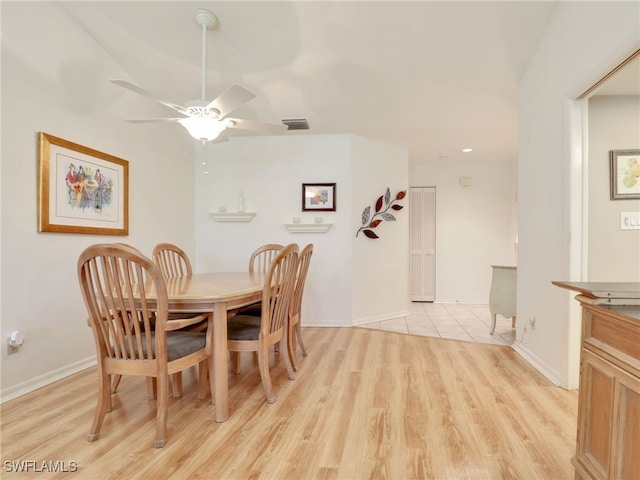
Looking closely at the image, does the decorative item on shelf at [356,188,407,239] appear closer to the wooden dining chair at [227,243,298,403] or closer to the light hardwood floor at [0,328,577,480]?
the light hardwood floor at [0,328,577,480]

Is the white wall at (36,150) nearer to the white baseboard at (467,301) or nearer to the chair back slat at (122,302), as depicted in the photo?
the chair back slat at (122,302)

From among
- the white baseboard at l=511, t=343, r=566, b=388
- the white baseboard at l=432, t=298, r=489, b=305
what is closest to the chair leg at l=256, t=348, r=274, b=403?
the white baseboard at l=511, t=343, r=566, b=388

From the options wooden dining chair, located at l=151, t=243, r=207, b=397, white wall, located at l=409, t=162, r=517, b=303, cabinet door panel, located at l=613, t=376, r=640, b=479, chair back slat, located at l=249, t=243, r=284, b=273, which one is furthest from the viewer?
white wall, located at l=409, t=162, r=517, b=303

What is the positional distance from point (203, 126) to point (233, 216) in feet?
6.89

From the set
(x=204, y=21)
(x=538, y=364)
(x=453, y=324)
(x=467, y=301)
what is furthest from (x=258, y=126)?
(x=467, y=301)

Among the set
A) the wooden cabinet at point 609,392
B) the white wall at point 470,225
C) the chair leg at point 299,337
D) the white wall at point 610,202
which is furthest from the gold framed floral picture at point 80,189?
the white wall at point 470,225

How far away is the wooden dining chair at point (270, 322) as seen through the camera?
85.5 inches

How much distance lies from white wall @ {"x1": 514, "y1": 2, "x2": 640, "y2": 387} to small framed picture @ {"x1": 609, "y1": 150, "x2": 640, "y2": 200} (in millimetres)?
458

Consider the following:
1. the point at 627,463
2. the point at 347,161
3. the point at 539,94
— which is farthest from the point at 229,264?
the point at 627,463

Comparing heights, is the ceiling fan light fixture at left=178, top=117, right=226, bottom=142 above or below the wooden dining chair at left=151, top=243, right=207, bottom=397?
above

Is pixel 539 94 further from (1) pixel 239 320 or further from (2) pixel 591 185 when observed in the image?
(1) pixel 239 320

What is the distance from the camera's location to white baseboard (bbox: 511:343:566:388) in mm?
2439

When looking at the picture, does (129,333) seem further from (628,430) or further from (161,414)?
(628,430)

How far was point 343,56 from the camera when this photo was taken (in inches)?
120
